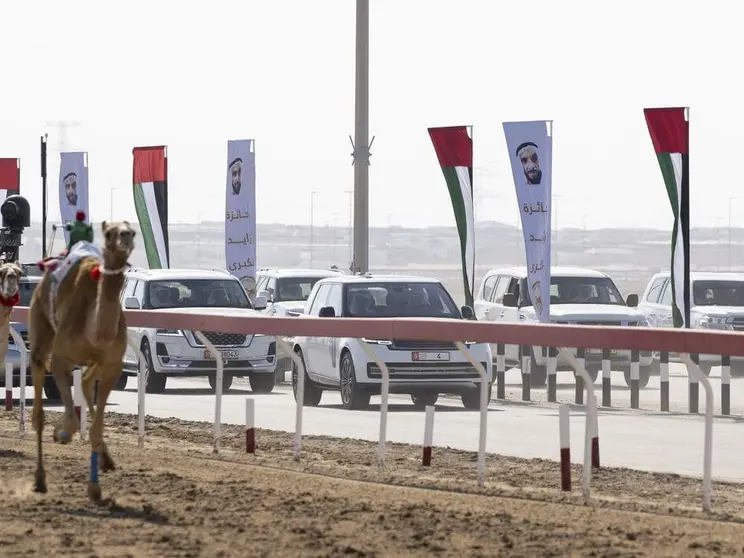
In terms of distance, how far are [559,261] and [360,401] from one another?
178 metres

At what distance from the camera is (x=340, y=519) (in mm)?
10797

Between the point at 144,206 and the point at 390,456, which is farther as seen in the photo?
the point at 144,206

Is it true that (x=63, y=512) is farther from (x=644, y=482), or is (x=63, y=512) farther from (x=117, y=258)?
(x=644, y=482)

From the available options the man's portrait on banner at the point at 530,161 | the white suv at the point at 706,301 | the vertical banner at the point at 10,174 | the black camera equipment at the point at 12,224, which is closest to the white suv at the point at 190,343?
the black camera equipment at the point at 12,224

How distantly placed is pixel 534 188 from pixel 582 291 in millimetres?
2525

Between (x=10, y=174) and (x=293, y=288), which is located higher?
(x=10, y=174)

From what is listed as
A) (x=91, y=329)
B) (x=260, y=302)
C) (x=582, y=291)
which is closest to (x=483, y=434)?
(x=91, y=329)

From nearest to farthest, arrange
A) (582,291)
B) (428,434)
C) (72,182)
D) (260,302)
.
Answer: (428,434) < (260,302) < (582,291) < (72,182)

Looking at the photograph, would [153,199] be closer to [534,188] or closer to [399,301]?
[534,188]

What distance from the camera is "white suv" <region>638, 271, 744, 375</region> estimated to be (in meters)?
31.2

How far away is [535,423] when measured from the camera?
1844 centimetres

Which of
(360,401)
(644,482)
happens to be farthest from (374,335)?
(360,401)

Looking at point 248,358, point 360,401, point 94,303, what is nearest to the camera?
point 94,303

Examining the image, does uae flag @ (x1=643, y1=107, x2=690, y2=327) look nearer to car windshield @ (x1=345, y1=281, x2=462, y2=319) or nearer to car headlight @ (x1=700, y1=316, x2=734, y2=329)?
car headlight @ (x1=700, y1=316, x2=734, y2=329)
